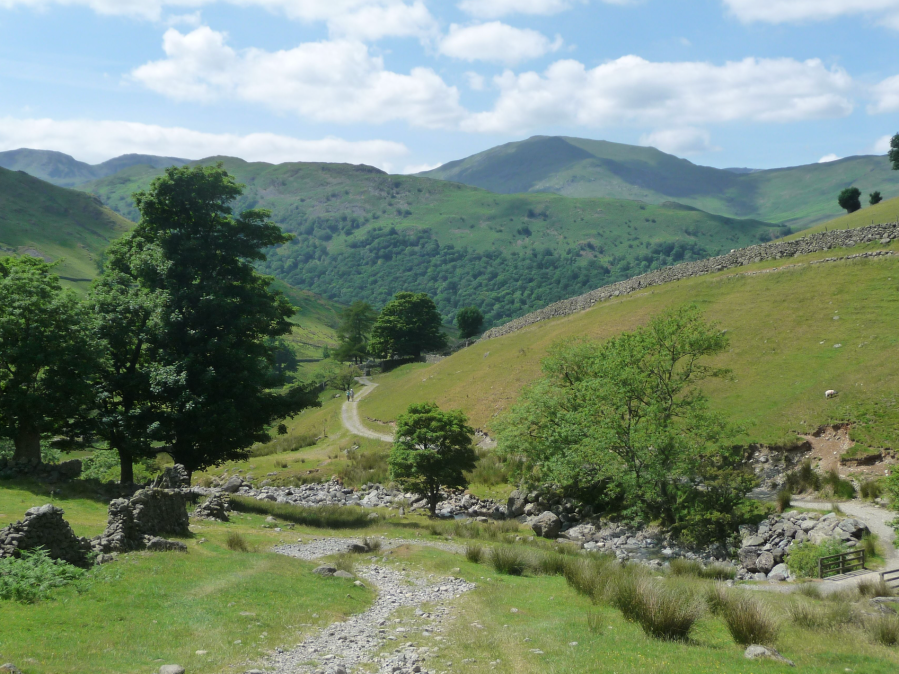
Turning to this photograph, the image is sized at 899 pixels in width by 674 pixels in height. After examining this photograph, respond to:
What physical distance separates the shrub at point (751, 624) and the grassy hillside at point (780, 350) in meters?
18.2

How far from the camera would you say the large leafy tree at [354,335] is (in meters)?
120

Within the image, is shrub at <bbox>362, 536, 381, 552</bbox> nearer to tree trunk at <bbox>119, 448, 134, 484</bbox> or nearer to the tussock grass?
the tussock grass

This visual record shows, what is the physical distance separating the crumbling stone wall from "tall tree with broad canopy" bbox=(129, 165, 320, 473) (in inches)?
576

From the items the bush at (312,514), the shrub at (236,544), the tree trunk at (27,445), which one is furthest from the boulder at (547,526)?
the tree trunk at (27,445)

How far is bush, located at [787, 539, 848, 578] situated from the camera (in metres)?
20.4

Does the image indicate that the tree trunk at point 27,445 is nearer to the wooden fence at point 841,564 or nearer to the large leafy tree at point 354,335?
the wooden fence at point 841,564

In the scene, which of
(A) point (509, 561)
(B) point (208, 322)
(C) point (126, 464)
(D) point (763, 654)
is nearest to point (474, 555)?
(A) point (509, 561)

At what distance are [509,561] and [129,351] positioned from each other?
23.0 meters

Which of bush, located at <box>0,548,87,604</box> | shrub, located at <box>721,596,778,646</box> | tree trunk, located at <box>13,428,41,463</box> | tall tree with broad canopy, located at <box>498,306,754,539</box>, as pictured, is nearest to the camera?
bush, located at <box>0,548,87,604</box>

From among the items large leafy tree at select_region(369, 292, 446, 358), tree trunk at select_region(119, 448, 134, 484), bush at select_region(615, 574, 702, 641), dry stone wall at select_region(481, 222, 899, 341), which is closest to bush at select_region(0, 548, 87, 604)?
bush at select_region(615, 574, 702, 641)

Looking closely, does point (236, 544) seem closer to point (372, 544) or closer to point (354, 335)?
point (372, 544)

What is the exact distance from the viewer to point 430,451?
35.3 meters

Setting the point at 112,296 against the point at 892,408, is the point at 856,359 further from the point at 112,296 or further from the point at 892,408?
the point at 112,296

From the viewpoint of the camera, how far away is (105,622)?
Answer: 11375 mm
